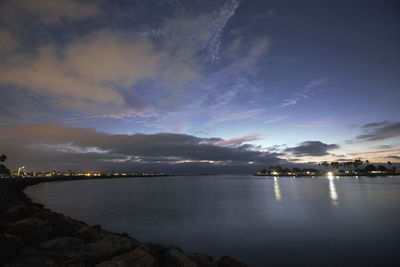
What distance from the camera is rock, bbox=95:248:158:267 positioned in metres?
7.68

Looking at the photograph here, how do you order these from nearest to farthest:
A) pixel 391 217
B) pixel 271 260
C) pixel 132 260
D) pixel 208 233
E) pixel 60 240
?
pixel 132 260, pixel 60 240, pixel 271 260, pixel 208 233, pixel 391 217

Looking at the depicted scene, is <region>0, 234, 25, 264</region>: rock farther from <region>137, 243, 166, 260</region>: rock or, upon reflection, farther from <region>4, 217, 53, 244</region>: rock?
<region>137, 243, 166, 260</region>: rock

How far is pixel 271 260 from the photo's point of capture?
550 inches

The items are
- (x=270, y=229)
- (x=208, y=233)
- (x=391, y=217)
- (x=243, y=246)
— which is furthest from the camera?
(x=391, y=217)

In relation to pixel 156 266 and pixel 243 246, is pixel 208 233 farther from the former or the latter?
pixel 156 266

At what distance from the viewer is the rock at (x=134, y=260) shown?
7.68m

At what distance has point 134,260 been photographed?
823 centimetres

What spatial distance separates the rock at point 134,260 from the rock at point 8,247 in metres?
3.68

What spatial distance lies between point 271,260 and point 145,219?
17.3m

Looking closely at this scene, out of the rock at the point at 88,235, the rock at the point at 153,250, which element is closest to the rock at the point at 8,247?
the rock at the point at 88,235

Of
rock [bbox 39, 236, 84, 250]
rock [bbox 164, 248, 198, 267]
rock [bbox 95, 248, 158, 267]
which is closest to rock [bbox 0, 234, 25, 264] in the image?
rock [bbox 39, 236, 84, 250]

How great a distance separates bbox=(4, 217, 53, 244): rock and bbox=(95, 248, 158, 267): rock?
5.76m

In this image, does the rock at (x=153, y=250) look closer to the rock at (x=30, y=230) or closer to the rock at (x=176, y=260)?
the rock at (x=176, y=260)

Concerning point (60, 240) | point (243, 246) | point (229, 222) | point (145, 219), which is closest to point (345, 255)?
point (243, 246)
